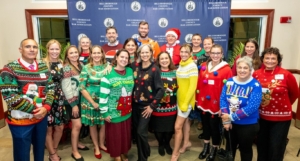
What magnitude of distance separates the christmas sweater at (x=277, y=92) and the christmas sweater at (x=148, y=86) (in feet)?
3.42

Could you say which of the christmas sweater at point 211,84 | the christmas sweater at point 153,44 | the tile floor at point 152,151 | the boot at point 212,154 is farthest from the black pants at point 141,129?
the christmas sweater at point 153,44

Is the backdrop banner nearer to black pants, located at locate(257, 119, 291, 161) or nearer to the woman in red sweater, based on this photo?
the woman in red sweater

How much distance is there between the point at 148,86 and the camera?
2.45 meters

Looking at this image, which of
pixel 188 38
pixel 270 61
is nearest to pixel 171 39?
pixel 188 38

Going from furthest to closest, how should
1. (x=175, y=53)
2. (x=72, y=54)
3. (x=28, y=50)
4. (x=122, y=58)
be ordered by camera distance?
(x=175, y=53) → (x=72, y=54) → (x=122, y=58) → (x=28, y=50)

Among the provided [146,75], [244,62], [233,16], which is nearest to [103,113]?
[146,75]

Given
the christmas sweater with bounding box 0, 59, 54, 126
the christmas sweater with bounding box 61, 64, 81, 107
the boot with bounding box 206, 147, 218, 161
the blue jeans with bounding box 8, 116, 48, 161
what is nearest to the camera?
the christmas sweater with bounding box 0, 59, 54, 126

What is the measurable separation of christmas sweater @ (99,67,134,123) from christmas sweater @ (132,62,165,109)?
0.26ft

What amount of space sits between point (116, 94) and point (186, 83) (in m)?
0.81

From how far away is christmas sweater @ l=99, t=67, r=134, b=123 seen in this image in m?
2.36

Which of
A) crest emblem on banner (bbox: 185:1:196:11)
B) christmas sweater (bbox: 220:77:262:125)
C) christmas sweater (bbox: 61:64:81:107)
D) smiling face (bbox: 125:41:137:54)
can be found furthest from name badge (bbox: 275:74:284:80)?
crest emblem on banner (bbox: 185:1:196:11)

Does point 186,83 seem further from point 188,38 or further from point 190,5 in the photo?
point 190,5

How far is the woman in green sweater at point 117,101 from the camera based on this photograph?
2.37 m

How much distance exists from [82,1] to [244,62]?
131 inches
